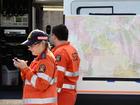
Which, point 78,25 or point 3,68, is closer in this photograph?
point 78,25

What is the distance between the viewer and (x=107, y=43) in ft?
19.3

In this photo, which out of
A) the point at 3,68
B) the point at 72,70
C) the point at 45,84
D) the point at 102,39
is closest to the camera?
the point at 45,84

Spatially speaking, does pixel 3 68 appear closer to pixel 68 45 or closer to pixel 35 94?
pixel 68 45

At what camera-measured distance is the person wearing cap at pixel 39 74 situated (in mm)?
4316

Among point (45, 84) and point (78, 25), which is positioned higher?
point (78, 25)

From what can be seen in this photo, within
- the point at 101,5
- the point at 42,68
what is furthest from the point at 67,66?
the point at 42,68

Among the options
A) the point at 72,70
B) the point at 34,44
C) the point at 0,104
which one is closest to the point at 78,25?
the point at 72,70

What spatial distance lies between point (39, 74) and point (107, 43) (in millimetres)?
1758

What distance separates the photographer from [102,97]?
19.5ft

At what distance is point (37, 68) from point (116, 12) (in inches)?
75.4

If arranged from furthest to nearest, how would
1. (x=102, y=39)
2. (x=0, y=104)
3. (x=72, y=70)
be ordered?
(x=0, y=104) < (x=102, y=39) < (x=72, y=70)

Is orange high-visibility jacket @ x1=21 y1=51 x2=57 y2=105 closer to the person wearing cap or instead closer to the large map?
the person wearing cap

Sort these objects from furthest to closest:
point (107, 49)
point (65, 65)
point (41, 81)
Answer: point (107, 49) → point (65, 65) → point (41, 81)

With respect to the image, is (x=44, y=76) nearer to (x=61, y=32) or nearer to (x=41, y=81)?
(x=41, y=81)
